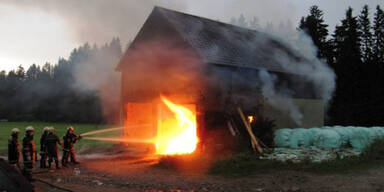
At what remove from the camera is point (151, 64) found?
16.5 metres

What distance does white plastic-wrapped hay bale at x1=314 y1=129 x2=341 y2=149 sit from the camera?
1462 centimetres

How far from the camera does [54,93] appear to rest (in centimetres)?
2184

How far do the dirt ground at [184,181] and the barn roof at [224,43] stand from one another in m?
5.77

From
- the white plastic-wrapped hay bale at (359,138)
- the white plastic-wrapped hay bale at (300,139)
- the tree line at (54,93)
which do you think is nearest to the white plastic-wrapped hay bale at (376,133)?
the white plastic-wrapped hay bale at (359,138)

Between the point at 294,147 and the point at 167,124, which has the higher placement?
the point at 167,124

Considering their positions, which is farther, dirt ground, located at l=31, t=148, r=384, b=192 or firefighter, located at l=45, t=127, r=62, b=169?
firefighter, located at l=45, t=127, r=62, b=169

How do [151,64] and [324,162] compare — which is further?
[151,64]

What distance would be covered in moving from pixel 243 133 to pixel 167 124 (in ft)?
13.6

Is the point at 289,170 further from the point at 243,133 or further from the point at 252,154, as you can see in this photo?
the point at 243,133

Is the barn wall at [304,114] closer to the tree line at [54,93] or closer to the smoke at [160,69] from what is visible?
the smoke at [160,69]

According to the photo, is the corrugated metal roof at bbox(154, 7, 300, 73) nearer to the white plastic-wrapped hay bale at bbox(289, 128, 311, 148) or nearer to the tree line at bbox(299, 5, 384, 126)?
the white plastic-wrapped hay bale at bbox(289, 128, 311, 148)

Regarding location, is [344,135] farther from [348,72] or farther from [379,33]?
[379,33]

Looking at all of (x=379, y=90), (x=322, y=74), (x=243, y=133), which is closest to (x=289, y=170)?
(x=243, y=133)

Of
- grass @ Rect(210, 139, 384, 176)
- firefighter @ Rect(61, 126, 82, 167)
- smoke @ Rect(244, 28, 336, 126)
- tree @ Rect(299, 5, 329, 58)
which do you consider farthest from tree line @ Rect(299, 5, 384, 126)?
firefighter @ Rect(61, 126, 82, 167)
